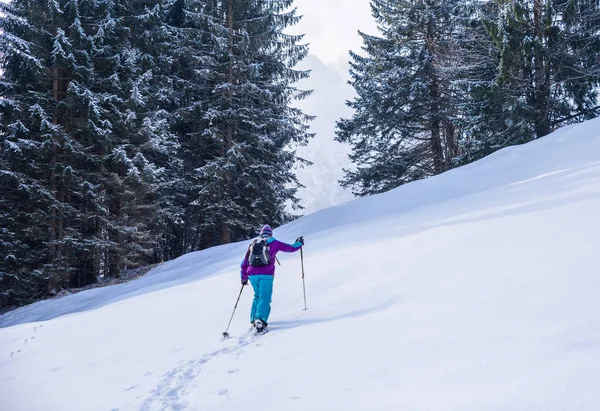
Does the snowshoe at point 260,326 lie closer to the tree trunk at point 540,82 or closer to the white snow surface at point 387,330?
the white snow surface at point 387,330

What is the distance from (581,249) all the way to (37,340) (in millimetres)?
8836

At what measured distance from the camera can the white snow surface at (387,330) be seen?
2867 millimetres

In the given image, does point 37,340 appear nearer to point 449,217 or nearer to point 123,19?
point 449,217

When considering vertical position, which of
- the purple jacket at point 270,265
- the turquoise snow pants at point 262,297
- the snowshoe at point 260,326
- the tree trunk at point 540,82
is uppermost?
the tree trunk at point 540,82

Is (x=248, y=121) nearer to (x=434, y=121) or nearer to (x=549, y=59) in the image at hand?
(x=434, y=121)

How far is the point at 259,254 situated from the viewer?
5871 mm

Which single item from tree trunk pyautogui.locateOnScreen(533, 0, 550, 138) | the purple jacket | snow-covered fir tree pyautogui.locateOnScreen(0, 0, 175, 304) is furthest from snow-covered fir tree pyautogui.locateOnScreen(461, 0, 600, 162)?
snow-covered fir tree pyautogui.locateOnScreen(0, 0, 175, 304)

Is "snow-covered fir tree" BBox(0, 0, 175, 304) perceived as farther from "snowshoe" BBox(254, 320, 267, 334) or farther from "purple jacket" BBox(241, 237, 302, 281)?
"snowshoe" BBox(254, 320, 267, 334)

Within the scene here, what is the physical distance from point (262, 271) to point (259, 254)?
0.87 ft

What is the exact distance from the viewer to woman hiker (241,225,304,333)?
562 cm

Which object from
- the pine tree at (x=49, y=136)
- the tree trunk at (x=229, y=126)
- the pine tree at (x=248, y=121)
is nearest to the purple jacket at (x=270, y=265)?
the pine tree at (x=49, y=136)

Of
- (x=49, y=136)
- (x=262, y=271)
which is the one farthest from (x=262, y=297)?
(x=49, y=136)

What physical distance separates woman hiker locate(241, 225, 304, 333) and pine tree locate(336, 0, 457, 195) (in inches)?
563

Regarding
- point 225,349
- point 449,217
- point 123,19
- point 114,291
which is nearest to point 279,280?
point 225,349
